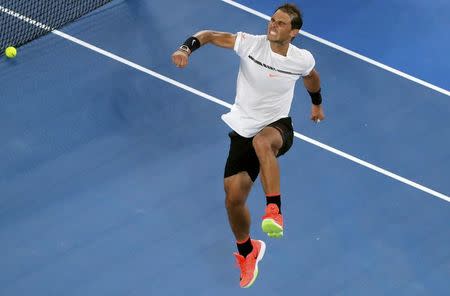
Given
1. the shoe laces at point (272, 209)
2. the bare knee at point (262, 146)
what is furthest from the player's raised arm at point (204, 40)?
the shoe laces at point (272, 209)

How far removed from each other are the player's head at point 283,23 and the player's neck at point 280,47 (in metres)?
0.22

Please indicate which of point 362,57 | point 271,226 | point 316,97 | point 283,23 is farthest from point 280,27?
point 362,57

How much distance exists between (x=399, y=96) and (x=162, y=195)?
3.96m

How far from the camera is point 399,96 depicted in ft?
60.9

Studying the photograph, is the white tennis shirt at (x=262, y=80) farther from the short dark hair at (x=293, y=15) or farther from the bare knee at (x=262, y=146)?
the bare knee at (x=262, y=146)

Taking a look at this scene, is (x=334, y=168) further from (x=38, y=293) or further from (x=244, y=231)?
(x=38, y=293)

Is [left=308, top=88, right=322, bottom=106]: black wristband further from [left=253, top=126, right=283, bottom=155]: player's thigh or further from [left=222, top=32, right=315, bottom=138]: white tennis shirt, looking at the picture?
[left=253, top=126, right=283, bottom=155]: player's thigh

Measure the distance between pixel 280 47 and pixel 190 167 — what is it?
3.39m

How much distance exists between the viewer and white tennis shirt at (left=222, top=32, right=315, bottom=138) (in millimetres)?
14414

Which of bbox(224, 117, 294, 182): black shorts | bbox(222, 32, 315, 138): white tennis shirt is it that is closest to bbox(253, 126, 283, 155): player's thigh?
bbox(224, 117, 294, 182): black shorts

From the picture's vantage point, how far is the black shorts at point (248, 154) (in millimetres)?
14453

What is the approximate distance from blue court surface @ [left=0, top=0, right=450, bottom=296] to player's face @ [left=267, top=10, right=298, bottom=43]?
3414 mm

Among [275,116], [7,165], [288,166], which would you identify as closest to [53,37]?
[7,165]

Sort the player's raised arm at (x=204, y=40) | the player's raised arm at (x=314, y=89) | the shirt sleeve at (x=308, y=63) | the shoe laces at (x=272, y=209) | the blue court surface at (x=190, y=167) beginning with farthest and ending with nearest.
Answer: the blue court surface at (x=190, y=167), the player's raised arm at (x=314, y=89), the shirt sleeve at (x=308, y=63), the player's raised arm at (x=204, y=40), the shoe laces at (x=272, y=209)
